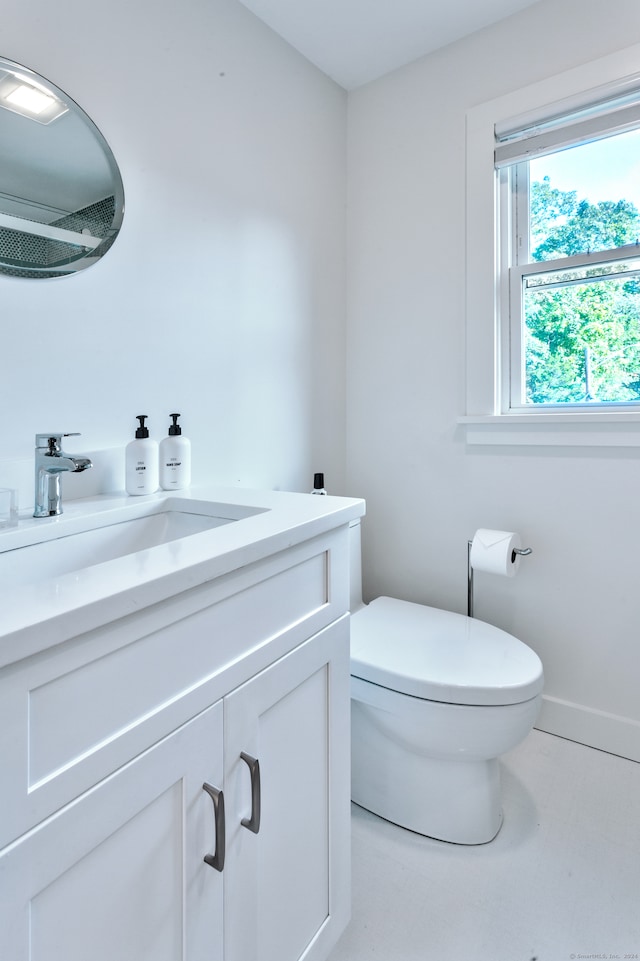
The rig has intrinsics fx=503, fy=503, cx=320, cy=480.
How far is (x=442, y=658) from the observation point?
1.24m

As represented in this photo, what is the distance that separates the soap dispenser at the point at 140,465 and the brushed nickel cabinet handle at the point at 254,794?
2.10 ft

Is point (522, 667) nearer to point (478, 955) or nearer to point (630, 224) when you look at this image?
point (478, 955)

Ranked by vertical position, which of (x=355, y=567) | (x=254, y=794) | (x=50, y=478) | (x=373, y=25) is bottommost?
(x=254, y=794)

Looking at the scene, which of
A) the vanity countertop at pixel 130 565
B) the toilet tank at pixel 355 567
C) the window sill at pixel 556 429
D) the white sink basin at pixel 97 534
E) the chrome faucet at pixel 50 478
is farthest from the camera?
the toilet tank at pixel 355 567

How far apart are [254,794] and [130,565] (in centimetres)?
36

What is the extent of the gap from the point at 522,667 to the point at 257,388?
1.07 metres

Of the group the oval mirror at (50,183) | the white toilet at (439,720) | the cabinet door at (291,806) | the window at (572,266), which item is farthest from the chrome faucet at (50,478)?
A: the window at (572,266)

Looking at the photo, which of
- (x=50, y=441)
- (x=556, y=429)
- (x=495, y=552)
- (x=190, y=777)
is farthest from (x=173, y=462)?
(x=556, y=429)

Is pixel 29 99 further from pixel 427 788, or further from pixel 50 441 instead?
pixel 427 788

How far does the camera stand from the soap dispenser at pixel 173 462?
1.19 m

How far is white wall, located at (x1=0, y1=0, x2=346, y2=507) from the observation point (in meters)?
1.05

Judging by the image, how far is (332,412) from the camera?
6.38ft

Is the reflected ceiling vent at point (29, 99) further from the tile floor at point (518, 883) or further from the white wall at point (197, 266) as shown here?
the tile floor at point (518, 883)

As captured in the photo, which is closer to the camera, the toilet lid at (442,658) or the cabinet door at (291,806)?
the cabinet door at (291,806)
